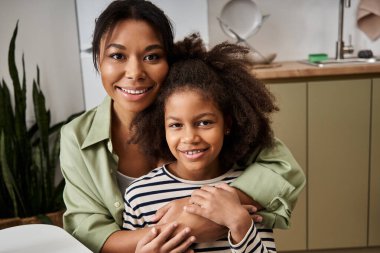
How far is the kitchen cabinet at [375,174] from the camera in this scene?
2539 millimetres

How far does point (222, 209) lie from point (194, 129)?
0.70ft

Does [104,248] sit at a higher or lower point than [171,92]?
lower

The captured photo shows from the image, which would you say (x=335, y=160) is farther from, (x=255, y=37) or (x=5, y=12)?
(x=5, y=12)

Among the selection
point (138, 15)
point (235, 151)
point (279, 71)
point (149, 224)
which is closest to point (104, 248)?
point (149, 224)

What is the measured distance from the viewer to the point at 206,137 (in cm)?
119

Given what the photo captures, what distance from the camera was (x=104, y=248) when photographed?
1.25 meters

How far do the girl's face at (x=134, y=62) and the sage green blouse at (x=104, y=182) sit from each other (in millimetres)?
166

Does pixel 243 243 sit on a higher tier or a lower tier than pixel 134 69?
lower

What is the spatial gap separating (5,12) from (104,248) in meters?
2.23

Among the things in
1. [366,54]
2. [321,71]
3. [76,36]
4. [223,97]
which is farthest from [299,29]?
[223,97]

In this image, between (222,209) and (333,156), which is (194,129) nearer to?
(222,209)

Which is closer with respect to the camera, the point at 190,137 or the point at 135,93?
the point at 190,137

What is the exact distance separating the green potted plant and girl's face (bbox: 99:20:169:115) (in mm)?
1482

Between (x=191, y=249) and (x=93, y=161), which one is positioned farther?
(x=93, y=161)
